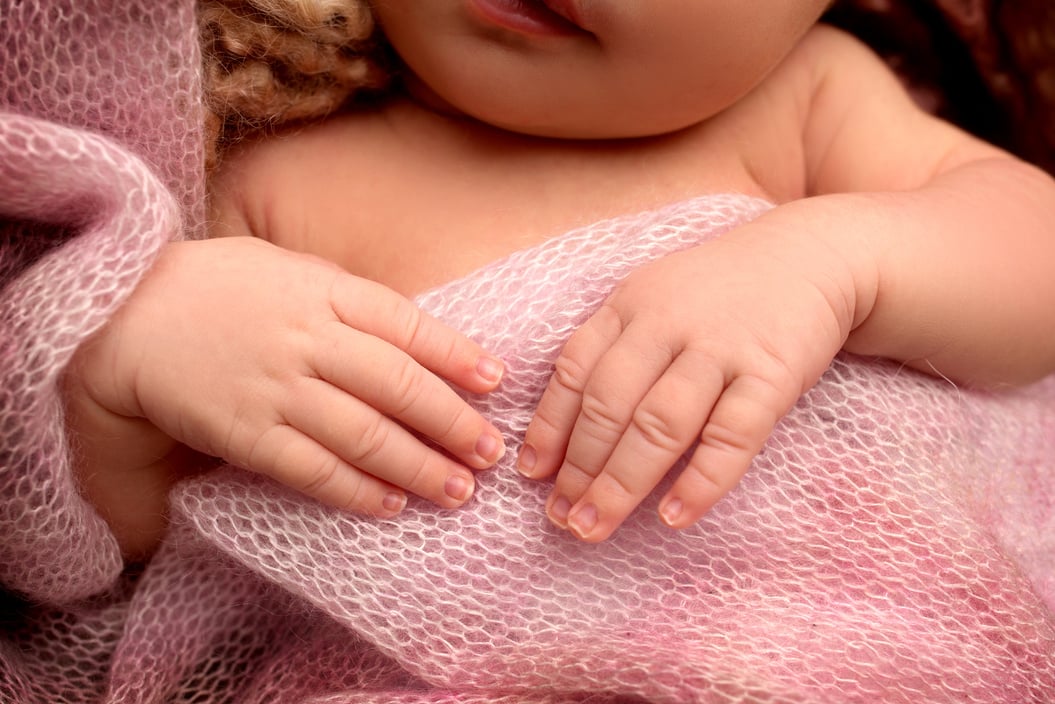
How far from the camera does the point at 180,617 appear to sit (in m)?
0.71

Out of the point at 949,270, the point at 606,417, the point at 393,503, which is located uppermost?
the point at 949,270

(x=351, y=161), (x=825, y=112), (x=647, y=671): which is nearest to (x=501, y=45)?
(x=351, y=161)

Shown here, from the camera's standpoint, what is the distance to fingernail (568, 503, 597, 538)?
23.4 inches

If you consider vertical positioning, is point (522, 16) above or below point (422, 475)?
above

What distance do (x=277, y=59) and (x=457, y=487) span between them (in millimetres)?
385

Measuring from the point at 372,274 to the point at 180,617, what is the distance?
289 millimetres

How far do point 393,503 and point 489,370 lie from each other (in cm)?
10

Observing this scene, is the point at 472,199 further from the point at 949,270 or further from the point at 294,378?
the point at 949,270

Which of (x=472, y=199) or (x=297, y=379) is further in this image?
(x=472, y=199)

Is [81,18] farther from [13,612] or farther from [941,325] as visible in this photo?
[941,325]

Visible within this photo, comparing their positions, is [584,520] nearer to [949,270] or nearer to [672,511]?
[672,511]

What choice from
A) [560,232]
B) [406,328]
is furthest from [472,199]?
[406,328]

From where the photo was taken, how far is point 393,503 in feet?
2.09

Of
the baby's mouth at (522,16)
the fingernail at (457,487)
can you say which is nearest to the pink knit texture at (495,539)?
the fingernail at (457,487)
